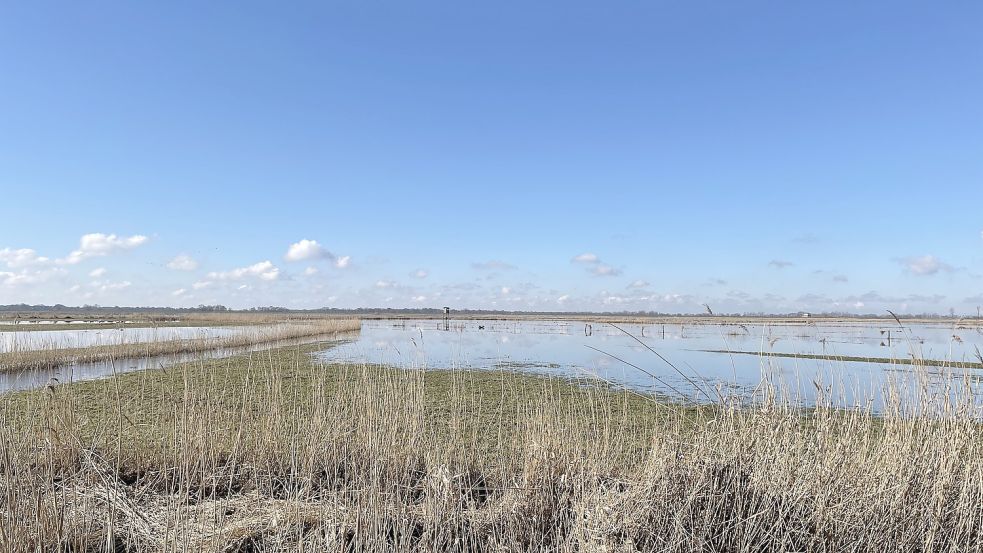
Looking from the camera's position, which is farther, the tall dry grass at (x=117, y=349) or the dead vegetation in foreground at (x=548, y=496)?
the tall dry grass at (x=117, y=349)

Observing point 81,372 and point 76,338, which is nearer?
point 81,372

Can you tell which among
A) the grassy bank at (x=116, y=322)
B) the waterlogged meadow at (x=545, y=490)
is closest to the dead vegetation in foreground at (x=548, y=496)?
the waterlogged meadow at (x=545, y=490)

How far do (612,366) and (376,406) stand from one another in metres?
15.4

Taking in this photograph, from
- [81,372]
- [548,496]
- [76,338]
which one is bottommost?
[81,372]

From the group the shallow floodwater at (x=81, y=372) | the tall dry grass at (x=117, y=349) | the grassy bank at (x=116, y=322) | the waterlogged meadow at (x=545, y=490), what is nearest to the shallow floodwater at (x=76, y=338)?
the tall dry grass at (x=117, y=349)

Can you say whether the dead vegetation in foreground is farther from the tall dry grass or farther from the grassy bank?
the grassy bank

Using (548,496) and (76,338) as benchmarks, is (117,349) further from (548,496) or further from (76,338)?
(548,496)

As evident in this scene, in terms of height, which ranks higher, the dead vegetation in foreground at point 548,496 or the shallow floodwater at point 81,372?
the dead vegetation in foreground at point 548,496

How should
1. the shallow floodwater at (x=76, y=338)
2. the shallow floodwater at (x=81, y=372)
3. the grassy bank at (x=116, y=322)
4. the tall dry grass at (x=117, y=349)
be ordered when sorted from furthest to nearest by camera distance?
the grassy bank at (x=116, y=322), the shallow floodwater at (x=76, y=338), the tall dry grass at (x=117, y=349), the shallow floodwater at (x=81, y=372)

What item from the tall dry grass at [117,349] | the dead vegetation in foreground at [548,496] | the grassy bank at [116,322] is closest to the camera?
the dead vegetation in foreground at [548,496]

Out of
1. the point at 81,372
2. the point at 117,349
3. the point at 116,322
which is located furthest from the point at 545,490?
the point at 116,322

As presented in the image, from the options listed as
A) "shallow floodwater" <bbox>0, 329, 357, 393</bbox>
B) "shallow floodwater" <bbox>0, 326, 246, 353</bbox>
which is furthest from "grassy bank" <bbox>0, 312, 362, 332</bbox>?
"shallow floodwater" <bbox>0, 329, 357, 393</bbox>

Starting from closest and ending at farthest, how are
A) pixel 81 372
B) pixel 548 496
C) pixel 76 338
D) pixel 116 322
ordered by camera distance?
pixel 548 496 → pixel 81 372 → pixel 76 338 → pixel 116 322

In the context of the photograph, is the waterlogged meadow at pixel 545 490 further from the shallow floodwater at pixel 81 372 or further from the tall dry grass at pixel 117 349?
the shallow floodwater at pixel 81 372
